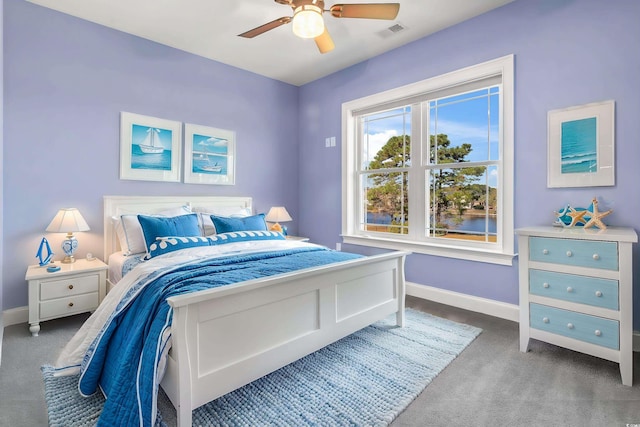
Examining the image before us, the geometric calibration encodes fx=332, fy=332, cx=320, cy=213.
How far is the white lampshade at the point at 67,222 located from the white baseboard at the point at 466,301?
324 centimetres

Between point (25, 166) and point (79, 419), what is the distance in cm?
233

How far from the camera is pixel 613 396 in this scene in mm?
A: 1821

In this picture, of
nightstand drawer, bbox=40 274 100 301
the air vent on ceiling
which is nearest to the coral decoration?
the air vent on ceiling

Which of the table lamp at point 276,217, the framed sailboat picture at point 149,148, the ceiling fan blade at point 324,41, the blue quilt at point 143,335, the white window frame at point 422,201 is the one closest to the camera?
the blue quilt at point 143,335

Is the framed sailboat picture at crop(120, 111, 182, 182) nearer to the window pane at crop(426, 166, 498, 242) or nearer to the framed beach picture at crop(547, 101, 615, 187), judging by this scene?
the window pane at crop(426, 166, 498, 242)

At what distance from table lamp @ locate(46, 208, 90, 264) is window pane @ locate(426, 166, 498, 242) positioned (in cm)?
335

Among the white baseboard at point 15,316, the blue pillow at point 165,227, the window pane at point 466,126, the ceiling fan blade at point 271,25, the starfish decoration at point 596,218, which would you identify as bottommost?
the white baseboard at point 15,316

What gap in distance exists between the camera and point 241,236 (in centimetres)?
305

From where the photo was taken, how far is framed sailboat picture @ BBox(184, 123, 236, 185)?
150 inches

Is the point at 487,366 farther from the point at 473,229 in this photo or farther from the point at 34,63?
the point at 34,63

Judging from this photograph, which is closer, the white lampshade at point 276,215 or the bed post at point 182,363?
the bed post at point 182,363

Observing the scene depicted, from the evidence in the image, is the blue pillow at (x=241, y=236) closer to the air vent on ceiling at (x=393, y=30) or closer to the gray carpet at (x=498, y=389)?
the gray carpet at (x=498, y=389)

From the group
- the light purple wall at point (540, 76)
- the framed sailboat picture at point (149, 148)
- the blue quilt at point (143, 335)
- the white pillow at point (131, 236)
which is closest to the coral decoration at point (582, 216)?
the light purple wall at point (540, 76)

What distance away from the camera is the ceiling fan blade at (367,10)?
2.22 metres
